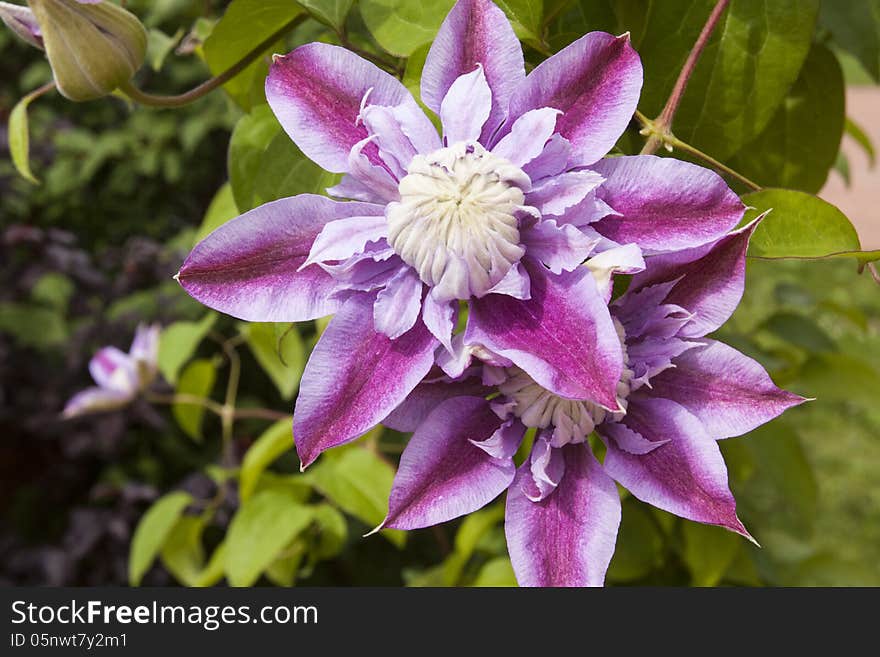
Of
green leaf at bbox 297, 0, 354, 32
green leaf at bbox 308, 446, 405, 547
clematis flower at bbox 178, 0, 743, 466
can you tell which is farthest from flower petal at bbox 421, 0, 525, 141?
green leaf at bbox 308, 446, 405, 547

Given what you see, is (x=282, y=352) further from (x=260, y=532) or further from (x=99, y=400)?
(x=99, y=400)

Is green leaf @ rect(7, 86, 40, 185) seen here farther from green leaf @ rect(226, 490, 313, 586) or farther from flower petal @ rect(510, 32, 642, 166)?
green leaf @ rect(226, 490, 313, 586)

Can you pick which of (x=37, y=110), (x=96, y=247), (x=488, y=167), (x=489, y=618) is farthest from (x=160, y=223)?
(x=488, y=167)

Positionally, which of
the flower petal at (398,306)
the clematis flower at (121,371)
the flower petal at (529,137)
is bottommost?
the clematis flower at (121,371)

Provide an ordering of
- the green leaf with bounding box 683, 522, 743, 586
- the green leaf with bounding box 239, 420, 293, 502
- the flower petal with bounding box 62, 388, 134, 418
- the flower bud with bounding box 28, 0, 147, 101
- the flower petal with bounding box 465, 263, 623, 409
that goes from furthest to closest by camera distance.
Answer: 1. the flower petal with bounding box 62, 388, 134, 418
2. the green leaf with bounding box 239, 420, 293, 502
3. the green leaf with bounding box 683, 522, 743, 586
4. the flower bud with bounding box 28, 0, 147, 101
5. the flower petal with bounding box 465, 263, 623, 409

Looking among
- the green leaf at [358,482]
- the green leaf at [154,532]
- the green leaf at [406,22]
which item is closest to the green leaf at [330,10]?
the green leaf at [406,22]

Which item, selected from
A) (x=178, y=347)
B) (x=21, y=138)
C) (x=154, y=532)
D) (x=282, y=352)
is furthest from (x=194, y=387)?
(x=21, y=138)

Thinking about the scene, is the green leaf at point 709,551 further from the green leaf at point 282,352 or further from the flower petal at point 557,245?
the flower petal at point 557,245

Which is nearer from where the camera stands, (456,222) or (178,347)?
(456,222)
